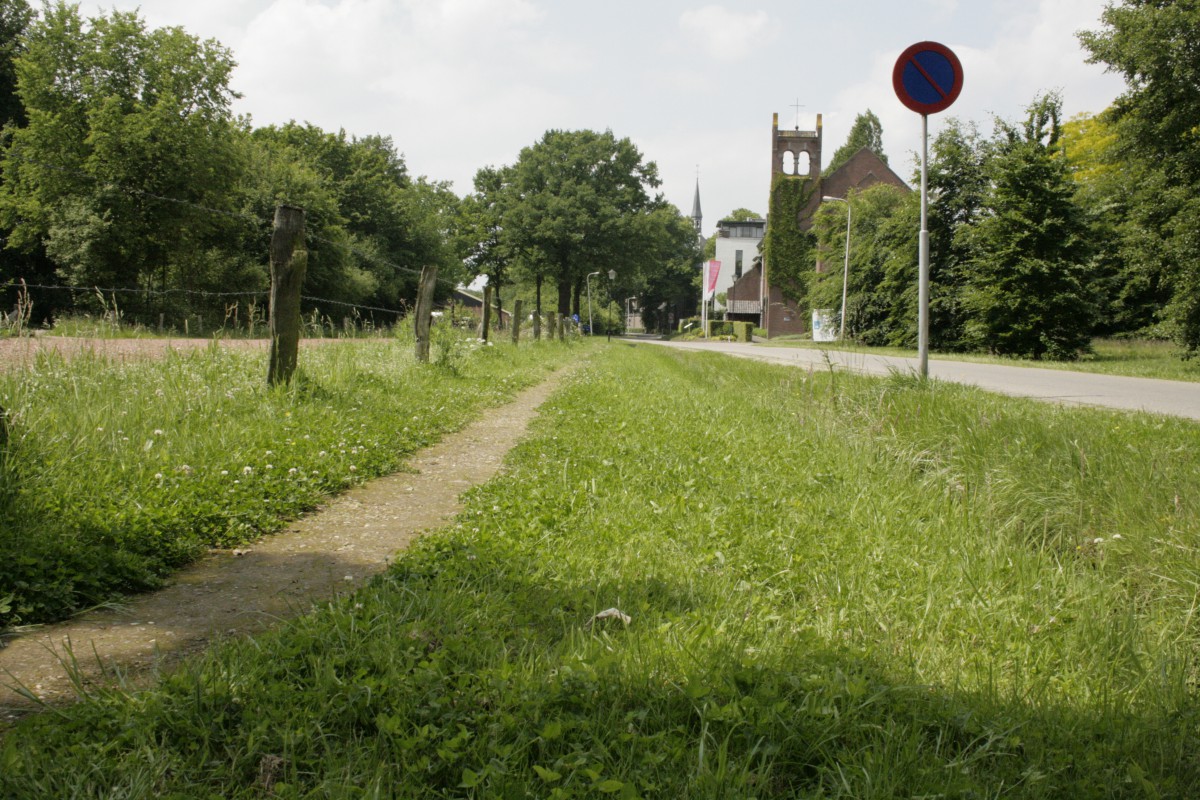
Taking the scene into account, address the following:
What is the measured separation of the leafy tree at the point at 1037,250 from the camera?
22.6 meters

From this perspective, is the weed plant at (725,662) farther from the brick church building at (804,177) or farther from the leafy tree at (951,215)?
the brick church building at (804,177)

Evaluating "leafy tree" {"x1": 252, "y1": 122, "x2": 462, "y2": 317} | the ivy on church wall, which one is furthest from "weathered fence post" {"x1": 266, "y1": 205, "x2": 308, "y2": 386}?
the ivy on church wall

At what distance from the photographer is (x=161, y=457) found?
466 cm

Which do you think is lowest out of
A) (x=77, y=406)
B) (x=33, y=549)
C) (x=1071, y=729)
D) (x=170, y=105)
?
(x=1071, y=729)

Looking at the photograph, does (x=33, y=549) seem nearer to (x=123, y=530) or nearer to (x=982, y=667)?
(x=123, y=530)

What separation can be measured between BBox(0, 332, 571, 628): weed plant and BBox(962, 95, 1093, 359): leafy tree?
20106mm

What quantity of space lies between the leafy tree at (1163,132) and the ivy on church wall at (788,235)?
45.1 m

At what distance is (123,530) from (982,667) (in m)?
3.69

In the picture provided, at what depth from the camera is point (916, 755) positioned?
2084 mm

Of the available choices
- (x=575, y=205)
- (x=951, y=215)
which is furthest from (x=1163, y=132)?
(x=575, y=205)

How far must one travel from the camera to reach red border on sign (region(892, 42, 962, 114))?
29.2ft

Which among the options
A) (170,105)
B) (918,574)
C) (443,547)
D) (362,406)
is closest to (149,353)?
(362,406)

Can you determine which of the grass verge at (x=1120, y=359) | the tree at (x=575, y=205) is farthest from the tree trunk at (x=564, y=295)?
the grass verge at (x=1120, y=359)

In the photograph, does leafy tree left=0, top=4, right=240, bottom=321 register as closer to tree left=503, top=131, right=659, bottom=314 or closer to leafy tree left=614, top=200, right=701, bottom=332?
tree left=503, top=131, right=659, bottom=314
